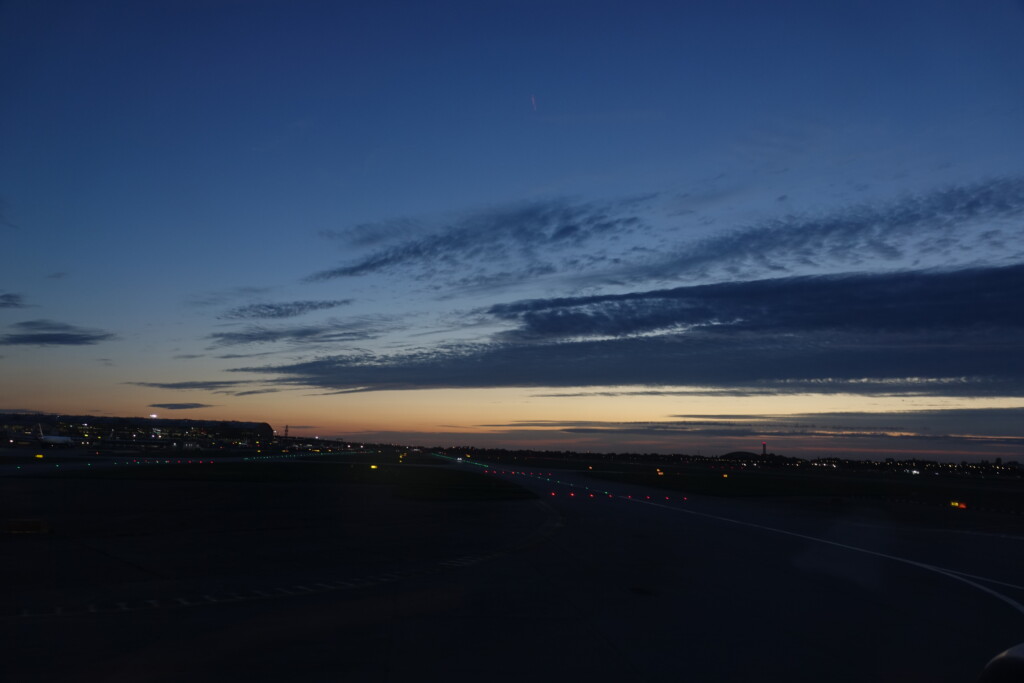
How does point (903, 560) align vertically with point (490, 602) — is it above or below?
below

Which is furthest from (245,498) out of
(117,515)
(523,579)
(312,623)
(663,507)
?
(312,623)

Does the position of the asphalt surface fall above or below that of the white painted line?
above

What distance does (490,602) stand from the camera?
571 inches

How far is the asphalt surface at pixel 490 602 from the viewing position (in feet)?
33.9

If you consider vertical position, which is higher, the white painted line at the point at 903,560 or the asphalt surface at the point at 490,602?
the asphalt surface at the point at 490,602

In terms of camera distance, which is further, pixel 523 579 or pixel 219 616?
pixel 523 579

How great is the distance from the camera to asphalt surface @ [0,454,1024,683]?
1034 cm

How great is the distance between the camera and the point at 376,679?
9547 millimetres

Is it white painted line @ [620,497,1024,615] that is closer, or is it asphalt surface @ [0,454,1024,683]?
asphalt surface @ [0,454,1024,683]

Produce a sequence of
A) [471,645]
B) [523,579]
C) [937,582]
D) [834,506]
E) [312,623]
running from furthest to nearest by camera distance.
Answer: [834,506]
[937,582]
[523,579]
[312,623]
[471,645]

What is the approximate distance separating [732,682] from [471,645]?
3.46 meters

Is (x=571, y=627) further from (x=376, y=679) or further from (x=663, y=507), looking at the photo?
(x=663, y=507)

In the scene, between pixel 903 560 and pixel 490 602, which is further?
pixel 903 560

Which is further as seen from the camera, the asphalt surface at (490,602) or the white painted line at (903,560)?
the white painted line at (903,560)
